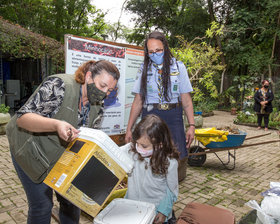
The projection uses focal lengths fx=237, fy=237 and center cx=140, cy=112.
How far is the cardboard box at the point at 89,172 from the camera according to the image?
1.42 metres

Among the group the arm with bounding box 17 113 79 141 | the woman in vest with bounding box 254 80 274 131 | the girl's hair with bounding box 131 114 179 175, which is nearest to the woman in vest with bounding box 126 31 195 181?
the girl's hair with bounding box 131 114 179 175

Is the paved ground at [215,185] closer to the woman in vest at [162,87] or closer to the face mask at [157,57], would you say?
the woman in vest at [162,87]

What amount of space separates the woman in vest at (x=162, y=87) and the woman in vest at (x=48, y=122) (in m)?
1.07

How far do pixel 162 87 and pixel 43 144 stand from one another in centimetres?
159

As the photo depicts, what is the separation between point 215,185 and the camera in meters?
4.47

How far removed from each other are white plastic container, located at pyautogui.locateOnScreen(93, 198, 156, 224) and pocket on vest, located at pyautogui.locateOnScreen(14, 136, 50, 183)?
0.52m

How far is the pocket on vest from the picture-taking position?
1.68 m

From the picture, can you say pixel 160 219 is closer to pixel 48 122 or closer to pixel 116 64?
pixel 48 122

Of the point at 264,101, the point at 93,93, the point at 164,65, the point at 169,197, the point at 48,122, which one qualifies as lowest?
the point at 169,197

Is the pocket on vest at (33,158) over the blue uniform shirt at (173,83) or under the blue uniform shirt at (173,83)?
under

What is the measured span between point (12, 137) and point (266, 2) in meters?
18.3

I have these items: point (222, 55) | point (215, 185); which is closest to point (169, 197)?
point (215, 185)

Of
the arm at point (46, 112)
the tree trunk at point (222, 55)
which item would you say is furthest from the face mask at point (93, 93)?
the tree trunk at point (222, 55)

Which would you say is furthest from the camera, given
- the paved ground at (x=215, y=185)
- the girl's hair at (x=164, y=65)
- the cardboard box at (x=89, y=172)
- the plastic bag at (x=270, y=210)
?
the paved ground at (x=215, y=185)
